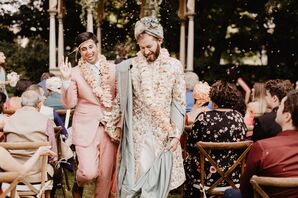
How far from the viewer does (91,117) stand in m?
5.23

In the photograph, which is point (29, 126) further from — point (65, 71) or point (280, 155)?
point (280, 155)

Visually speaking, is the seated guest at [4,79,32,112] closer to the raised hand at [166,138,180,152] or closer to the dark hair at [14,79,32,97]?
the dark hair at [14,79,32,97]

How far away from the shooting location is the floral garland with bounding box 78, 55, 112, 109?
525 cm

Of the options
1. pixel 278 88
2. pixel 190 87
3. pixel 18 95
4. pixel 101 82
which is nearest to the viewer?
pixel 101 82

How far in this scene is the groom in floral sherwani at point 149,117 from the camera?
461 cm

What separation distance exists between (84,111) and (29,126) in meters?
0.51

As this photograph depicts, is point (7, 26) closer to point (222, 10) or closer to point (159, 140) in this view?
point (222, 10)

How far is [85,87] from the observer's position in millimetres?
5285

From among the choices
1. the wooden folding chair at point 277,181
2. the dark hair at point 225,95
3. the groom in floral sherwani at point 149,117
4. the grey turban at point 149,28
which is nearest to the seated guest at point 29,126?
the groom in floral sherwani at point 149,117

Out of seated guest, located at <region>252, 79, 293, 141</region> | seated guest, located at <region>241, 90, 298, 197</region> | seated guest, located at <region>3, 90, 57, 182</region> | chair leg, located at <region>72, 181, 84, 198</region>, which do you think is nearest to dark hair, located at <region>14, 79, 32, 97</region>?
seated guest, located at <region>3, 90, 57, 182</region>

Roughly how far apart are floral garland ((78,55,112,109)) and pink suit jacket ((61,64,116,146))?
0.05 meters

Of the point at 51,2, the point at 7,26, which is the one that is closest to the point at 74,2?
the point at 7,26

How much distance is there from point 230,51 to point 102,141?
14338 mm

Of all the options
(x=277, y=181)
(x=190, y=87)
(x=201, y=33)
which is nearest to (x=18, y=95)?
(x=190, y=87)
